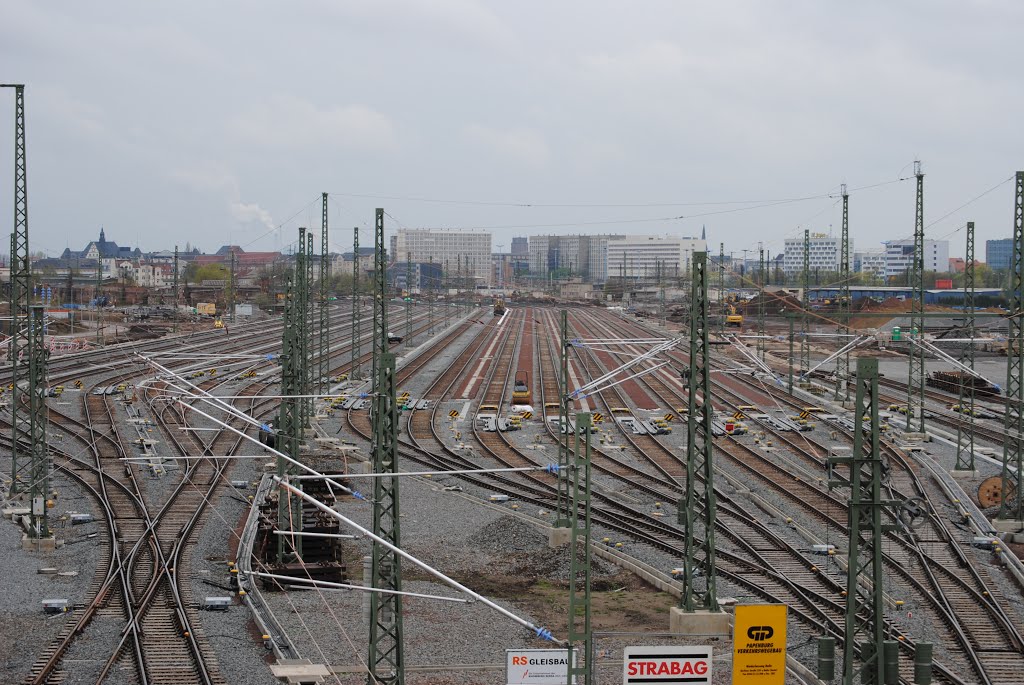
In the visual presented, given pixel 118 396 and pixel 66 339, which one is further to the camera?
pixel 66 339

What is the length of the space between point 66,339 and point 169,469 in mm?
32917

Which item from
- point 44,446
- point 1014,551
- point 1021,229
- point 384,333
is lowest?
point 1014,551

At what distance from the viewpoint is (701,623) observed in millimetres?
15758

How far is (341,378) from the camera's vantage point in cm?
4625

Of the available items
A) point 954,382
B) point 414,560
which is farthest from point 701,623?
point 954,382

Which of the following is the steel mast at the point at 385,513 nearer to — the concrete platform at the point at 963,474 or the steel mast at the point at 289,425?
the steel mast at the point at 289,425

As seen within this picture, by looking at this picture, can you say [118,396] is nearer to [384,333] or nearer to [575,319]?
[384,333]

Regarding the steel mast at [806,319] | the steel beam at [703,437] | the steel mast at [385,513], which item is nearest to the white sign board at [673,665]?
the steel mast at [385,513]

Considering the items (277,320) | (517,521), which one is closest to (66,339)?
(277,320)

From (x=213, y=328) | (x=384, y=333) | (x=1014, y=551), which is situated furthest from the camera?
(x=213, y=328)

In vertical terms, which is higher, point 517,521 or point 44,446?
point 44,446

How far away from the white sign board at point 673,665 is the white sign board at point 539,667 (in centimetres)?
65

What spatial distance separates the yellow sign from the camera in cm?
1216

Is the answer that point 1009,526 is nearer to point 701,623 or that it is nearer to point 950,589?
point 950,589
